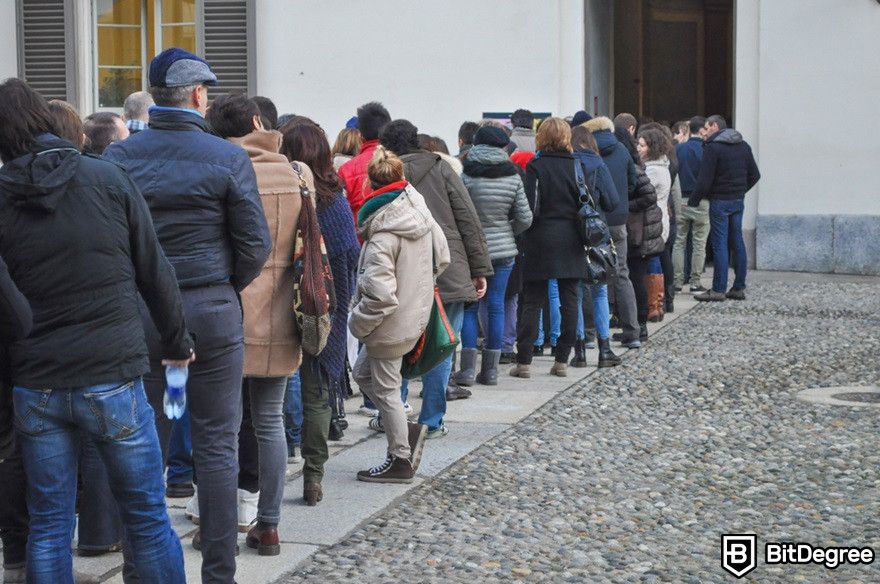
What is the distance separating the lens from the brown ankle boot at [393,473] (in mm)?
6559

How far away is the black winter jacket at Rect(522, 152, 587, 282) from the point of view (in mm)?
9430

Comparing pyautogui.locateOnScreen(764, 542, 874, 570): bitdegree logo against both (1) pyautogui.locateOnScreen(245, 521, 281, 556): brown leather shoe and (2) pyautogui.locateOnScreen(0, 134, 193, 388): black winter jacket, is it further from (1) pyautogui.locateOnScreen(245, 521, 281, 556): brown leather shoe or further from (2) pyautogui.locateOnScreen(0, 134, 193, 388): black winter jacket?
(2) pyautogui.locateOnScreen(0, 134, 193, 388): black winter jacket

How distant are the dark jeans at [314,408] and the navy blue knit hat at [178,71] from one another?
1544 mm

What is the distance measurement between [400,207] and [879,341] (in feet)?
20.5

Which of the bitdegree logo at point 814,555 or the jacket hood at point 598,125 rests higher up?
the jacket hood at point 598,125

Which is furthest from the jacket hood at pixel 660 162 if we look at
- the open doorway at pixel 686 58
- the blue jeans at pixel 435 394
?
the open doorway at pixel 686 58

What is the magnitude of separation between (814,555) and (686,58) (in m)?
20.2

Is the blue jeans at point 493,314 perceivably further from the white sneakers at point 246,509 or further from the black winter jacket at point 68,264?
the black winter jacket at point 68,264

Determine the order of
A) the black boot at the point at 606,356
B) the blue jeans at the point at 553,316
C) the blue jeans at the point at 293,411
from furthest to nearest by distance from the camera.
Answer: the blue jeans at the point at 553,316 < the black boot at the point at 606,356 < the blue jeans at the point at 293,411

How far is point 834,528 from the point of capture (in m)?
5.75

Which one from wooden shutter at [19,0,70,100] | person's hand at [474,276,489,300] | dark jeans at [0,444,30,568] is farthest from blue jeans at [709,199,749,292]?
dark jeans at [0,444,30,568]

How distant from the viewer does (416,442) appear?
22.2ft

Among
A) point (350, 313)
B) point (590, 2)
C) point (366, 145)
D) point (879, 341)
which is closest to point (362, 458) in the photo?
point (350, 313)

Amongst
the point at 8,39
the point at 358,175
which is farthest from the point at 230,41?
the point at 358,175
